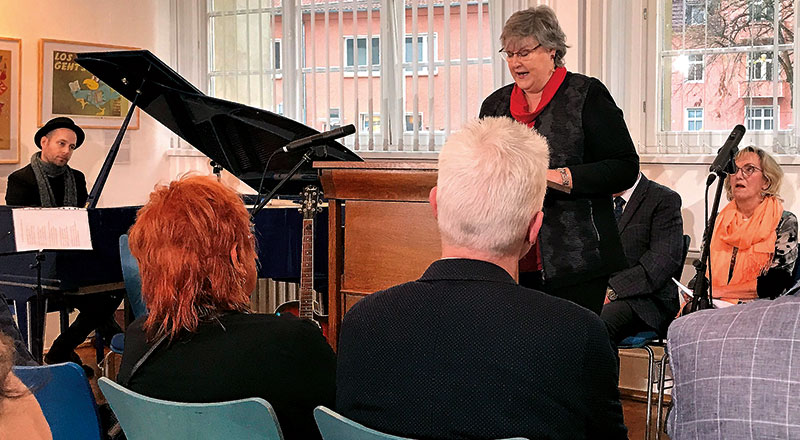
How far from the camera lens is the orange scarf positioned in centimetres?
389

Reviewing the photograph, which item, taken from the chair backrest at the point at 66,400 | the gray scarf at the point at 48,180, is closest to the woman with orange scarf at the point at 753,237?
the chair backrest at the point at 66,400

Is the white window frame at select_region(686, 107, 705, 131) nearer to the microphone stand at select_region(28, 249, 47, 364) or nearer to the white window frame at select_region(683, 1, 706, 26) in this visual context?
the white window frame at select_region(683, 1, 706, 26)

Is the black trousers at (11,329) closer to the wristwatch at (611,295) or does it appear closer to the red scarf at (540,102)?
the red scarf at (540,102)

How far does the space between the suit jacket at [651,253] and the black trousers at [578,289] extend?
1573mm

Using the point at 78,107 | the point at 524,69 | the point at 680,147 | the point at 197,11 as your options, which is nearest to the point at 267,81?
the point at 197,11

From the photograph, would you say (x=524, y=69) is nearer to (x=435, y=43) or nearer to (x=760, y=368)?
(x=760, y=368)

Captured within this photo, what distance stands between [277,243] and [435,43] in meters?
1.66

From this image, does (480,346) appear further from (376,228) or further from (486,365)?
(376,228)

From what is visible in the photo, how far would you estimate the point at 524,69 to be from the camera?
2.40 metres

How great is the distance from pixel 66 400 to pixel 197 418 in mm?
474

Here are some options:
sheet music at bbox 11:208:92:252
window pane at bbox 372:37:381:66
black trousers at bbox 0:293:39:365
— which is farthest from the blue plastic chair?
window pane at bbox 372:37:381:66

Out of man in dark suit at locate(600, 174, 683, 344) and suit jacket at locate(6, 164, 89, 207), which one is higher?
suit jacket at locate(6, 164, 89, 207)

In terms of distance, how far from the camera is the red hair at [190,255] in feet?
5.78

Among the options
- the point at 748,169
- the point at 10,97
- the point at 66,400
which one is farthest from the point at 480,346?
the point at 10,97
